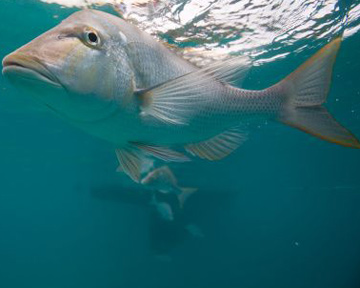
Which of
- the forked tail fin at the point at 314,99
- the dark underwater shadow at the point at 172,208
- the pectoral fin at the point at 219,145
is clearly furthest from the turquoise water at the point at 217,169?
the forked tail fin at the point at 314,99

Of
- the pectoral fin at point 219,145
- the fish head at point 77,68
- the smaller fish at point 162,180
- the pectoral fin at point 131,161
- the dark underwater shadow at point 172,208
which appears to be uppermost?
the fish head at point 77,68

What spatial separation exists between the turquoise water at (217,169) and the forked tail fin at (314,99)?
2.45 metres

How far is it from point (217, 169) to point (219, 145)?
27.9 m

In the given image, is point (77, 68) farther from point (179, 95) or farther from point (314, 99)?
point (314, 99)

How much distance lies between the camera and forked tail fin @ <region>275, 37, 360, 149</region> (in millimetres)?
2670

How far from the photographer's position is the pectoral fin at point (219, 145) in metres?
3.18

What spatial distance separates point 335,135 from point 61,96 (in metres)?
2.33

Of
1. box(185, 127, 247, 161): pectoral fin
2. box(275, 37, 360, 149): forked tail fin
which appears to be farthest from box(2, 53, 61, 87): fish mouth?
box(275, 37, 360, 149): forked tail fin

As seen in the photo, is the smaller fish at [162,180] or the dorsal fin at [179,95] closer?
the dorsal fin at [179,95]

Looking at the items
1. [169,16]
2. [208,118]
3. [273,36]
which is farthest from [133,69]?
[273,36]

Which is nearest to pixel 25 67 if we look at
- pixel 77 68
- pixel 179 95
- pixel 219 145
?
pixel 77 68

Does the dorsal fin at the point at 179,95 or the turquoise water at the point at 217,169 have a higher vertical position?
the dorsal fin at the point at 179,95

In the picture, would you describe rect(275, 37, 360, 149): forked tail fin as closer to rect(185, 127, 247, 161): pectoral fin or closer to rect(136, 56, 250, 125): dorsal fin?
rect(185, 127, 247, 161): pectoral fin

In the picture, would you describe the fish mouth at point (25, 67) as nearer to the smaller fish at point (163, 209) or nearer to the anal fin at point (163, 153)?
the anal fin at point (163, 153)
